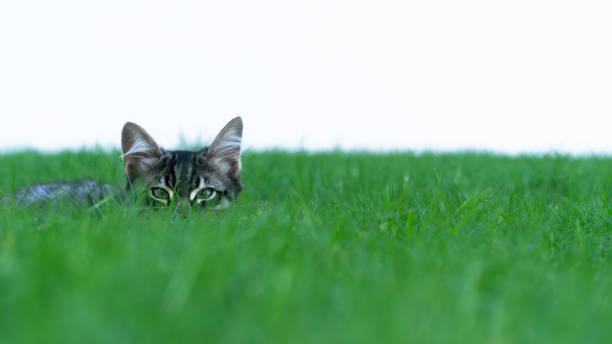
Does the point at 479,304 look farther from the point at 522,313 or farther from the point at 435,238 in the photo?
the point at 435,238

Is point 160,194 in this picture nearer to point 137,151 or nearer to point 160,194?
point 160,194

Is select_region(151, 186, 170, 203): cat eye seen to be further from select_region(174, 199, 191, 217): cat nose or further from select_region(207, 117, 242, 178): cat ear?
select_region(207, 117, 242, 178): cat ear

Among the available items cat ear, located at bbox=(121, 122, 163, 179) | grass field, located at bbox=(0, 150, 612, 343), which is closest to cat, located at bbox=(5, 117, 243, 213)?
cat ear, located at bbox=(121, 122, 163, 179)

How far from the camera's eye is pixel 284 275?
1599 millimetres

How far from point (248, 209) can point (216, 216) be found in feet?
0.70

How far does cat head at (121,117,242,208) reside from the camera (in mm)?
3401

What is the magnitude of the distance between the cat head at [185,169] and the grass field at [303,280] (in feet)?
1.84

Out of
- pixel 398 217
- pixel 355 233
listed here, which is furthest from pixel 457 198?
pixel 355 233

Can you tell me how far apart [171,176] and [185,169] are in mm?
114

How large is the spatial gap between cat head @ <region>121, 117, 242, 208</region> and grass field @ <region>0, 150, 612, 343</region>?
22.1 inches

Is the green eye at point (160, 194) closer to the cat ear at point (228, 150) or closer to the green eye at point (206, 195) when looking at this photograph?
the green eye at point (206, 195)

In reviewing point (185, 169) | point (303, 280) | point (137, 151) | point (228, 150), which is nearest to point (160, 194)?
point (185, 169)

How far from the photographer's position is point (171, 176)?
11.4 feet

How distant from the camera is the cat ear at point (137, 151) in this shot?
3537mm
